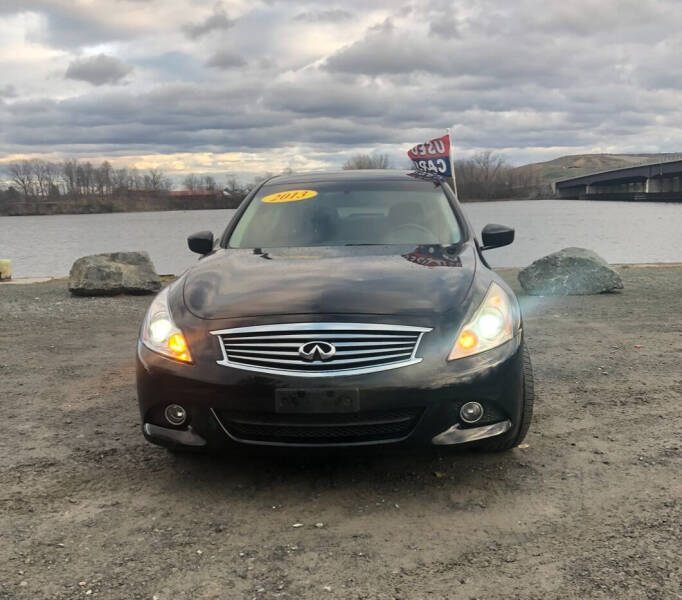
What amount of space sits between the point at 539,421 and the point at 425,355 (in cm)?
156

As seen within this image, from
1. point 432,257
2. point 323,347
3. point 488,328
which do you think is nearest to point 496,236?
point 432,257

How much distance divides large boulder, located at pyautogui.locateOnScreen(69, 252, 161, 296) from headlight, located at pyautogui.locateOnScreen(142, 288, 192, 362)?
8.04 metres

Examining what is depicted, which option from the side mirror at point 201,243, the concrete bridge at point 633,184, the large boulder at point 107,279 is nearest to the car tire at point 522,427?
the side mirror at point 201,243

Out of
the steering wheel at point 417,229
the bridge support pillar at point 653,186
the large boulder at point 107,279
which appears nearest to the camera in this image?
Result: the steering wheel at point 417,229

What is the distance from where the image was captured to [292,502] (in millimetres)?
3031

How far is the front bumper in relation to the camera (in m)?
2.87

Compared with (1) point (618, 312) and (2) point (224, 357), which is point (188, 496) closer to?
(2) point (224, 357)

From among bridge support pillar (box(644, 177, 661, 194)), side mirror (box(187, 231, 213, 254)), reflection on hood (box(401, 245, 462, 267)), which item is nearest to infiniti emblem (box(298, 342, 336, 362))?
reflection on hood (box(401, 245, 462, 267))

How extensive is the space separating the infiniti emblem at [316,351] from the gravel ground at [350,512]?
0.47 m

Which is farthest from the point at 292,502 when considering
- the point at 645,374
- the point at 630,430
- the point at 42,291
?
the point at 42,291

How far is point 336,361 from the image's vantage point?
2900 mm

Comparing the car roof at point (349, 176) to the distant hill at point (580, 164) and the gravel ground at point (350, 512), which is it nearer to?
the gravel ground at point (350, 512)

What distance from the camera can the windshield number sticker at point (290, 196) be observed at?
5.00 metres

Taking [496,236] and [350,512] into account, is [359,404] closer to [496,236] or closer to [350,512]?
[350,512]
